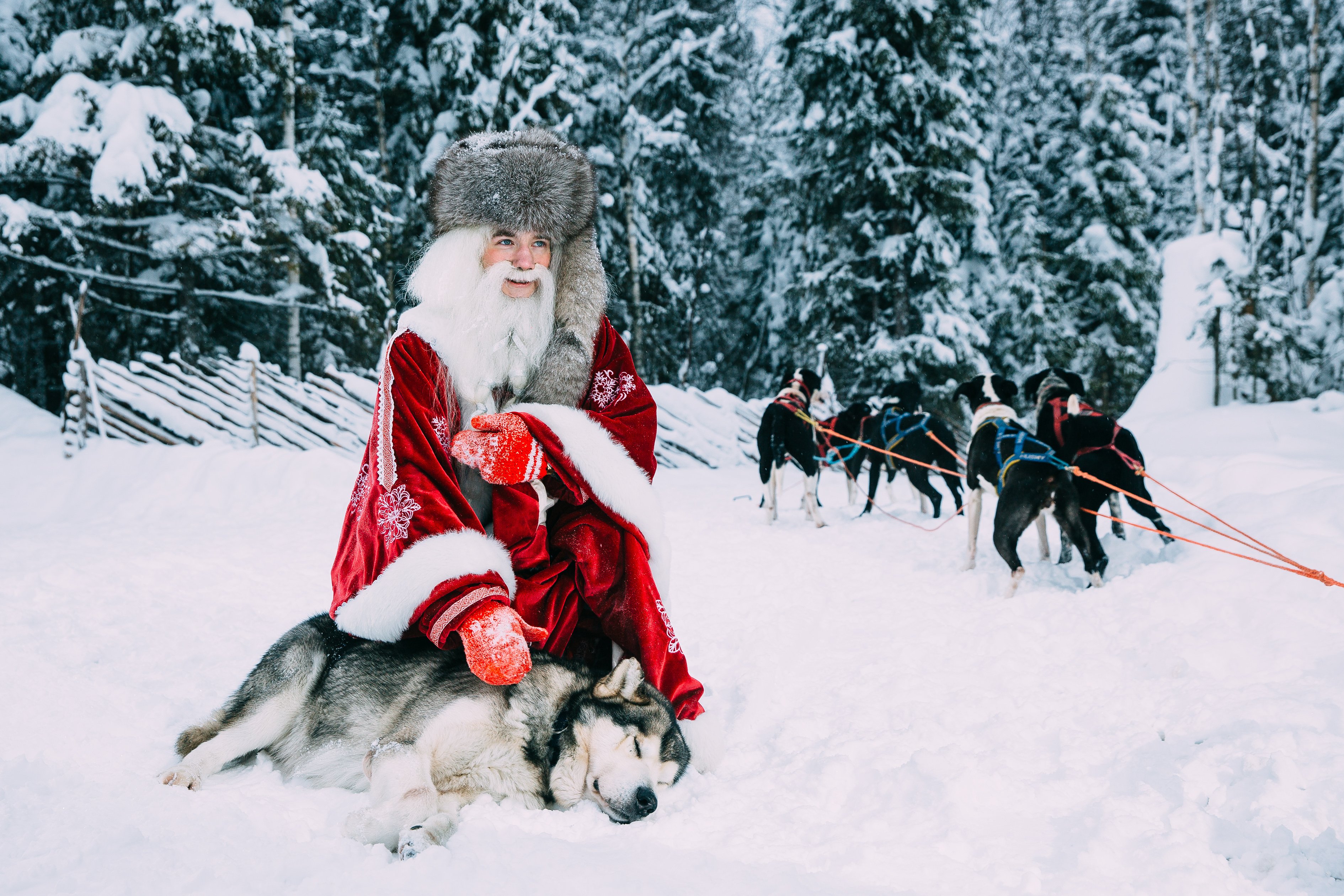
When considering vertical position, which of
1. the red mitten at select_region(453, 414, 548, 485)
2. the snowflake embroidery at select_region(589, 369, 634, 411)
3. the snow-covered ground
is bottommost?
the snow-covered ground

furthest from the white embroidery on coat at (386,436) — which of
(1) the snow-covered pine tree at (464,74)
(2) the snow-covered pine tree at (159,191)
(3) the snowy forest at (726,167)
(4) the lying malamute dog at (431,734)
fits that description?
(1) the snow-covered pine tree at (464,74)

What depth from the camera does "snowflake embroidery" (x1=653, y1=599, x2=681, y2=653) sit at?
2.36m

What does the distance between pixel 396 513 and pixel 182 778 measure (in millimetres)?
863

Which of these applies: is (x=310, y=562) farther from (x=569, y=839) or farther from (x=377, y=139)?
(x=377, y=139)

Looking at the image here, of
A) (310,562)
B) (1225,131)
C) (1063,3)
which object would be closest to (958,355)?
(1225,131)

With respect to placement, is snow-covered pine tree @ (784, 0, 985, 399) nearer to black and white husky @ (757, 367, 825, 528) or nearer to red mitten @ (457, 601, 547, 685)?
black and white husky @ (757, 367, 825, 528)

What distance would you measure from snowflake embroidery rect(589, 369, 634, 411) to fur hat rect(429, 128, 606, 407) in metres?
0.05

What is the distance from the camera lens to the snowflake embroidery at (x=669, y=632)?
236 cm

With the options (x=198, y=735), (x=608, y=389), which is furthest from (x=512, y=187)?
(x=198, y=735)

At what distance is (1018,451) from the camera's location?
15.0 feet

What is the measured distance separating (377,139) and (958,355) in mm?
12001

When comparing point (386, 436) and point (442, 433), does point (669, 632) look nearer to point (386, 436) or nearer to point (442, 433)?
point (442, 433)

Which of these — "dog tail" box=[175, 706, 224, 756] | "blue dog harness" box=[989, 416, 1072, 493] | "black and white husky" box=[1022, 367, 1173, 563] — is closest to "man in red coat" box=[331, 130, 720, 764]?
"dog tail" box=[175, 706, 224, 756]

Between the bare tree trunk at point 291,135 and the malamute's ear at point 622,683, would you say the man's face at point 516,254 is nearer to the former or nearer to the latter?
the malamute's ear at point 622,683
